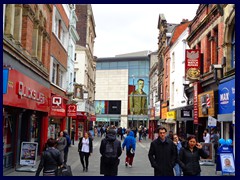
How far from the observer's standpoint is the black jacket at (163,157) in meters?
7.66

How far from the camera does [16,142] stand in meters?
14.2

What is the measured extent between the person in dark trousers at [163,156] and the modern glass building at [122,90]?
215 feet

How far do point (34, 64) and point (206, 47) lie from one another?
11.1 m

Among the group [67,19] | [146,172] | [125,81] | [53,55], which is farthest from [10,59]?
[125,81]

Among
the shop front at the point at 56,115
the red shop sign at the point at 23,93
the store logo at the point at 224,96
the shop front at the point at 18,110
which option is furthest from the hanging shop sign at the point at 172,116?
the red shop sign at the point at 23,93

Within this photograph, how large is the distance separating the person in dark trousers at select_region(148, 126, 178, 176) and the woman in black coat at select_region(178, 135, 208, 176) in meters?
0.20

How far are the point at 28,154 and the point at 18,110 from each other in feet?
5.80

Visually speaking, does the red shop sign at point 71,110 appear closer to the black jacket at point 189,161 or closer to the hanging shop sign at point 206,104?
the hanging shop sign at point 206,104

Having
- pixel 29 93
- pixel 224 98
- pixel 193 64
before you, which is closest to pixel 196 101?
pixel 193 64

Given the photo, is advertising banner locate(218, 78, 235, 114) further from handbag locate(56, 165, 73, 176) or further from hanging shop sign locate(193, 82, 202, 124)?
handbag locate(56, 165, 73, 176)

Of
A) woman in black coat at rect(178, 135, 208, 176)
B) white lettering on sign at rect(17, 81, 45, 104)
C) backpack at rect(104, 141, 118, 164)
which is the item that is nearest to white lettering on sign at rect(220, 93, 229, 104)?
white lettering on sign at rect(17, 81, 45, 104)

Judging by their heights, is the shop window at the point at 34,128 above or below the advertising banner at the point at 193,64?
below

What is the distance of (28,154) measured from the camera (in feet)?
44.1

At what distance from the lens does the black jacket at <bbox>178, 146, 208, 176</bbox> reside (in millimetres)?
7562
